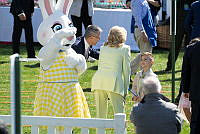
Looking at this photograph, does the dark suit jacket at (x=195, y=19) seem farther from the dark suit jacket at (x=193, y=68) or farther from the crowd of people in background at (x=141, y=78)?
the dark suit jacket at (x=193, y=68)

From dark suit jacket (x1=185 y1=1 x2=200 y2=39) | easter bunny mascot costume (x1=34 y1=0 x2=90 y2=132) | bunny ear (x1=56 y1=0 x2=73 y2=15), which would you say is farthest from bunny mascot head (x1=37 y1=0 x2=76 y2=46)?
dark suit jacket (x1=185 y1=1 x2=200 y2=39)

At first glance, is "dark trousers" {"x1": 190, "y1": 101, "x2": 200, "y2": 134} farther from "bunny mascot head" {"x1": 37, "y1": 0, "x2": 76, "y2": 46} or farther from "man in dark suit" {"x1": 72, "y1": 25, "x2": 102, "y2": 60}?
"man in dark suit" {"x1": 72, "y1": 25, "x2": 102, "y2": 60}

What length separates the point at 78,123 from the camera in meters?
4.83

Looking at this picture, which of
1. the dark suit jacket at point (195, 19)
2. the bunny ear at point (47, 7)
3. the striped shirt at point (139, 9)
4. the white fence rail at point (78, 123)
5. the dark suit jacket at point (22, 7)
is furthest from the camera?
the dark suit jacket at point (22, 7)

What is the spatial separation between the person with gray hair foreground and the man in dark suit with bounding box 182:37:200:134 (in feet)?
2.93

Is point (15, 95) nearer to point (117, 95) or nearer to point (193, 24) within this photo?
point (117, 95)

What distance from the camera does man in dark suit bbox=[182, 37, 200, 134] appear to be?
19.5ft

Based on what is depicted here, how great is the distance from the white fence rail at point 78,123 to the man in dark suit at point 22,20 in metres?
7.81

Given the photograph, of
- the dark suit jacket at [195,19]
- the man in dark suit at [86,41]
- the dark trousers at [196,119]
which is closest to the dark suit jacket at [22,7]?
the dark suit jacket at [195,19]

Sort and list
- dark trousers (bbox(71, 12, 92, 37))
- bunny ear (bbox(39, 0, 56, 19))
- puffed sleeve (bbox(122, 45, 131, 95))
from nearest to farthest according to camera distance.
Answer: bunny ear (bbox(39, 0, 56, 19))
puffed sleeve (bbox(122, 45, 131, 95))
dark trousers (bbox(71, 12, 92, 37))

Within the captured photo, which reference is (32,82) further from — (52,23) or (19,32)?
(52,23)

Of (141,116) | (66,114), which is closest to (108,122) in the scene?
(141,116)

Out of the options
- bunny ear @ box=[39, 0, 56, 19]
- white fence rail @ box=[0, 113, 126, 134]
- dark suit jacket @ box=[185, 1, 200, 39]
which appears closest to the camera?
white fence rail @ box=[0, 113, 126, 134]

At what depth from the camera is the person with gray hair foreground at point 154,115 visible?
198 inches
